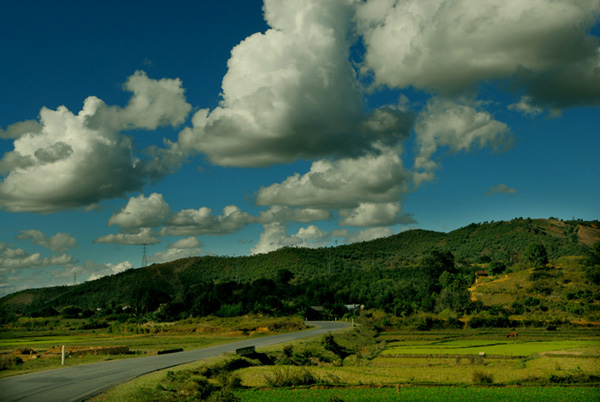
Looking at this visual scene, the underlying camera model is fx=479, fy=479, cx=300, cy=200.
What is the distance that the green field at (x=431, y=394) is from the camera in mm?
23592

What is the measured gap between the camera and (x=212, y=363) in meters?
30.1

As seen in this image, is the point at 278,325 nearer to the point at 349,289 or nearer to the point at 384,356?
the point at 384,356

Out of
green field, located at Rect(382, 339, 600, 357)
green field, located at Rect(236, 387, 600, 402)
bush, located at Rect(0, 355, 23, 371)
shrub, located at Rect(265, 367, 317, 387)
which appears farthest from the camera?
green field, located at Rect(382, 339, 600, 357)

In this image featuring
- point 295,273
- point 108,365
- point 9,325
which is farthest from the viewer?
point 295,273

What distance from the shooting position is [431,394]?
25.3m

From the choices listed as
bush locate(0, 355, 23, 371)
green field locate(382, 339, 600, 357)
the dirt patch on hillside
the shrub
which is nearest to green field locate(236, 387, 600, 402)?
the shrub

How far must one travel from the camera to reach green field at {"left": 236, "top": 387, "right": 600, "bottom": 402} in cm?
2359

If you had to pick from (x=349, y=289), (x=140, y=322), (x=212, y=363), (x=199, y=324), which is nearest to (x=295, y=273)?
(x=349, y=289)

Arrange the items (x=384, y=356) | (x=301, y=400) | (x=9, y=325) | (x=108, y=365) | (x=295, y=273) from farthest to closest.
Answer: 1. (x=295, y=273)
2. (x=9, y=325)
3. (x=384, y=356)
4. (x=108, y=365)
5. (x=301, y=400)

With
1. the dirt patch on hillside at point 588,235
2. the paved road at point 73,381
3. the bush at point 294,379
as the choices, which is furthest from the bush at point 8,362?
the dirt patch on hillside at point 588,235

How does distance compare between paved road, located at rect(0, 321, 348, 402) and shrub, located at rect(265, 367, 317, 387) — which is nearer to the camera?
paved road, located at rect(0, 321, 348, 402)

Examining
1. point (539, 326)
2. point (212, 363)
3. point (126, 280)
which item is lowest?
point (539, 326)

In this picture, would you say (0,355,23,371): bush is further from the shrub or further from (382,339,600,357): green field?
(382,339,600,357): green field

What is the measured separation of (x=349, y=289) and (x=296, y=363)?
9600cm
